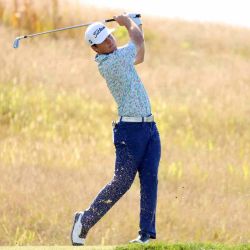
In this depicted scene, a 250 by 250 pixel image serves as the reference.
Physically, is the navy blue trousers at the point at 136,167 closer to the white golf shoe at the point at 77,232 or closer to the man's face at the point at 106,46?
the white golf shoe at the point at 77,232

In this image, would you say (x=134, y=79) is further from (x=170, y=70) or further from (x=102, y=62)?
(x=170, y=70)

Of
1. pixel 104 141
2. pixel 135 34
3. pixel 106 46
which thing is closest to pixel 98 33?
pixel 106 46

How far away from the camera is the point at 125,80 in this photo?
7383mm

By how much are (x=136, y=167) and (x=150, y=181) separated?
155 mm

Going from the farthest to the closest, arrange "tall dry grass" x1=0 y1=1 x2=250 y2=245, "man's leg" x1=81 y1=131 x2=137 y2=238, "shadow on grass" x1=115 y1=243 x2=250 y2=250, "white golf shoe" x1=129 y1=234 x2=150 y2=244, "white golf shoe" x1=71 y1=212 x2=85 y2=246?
"tall dry grass" x1=0 y1=1 x2=250 y2=245, "white golf shoe" x1=71 y1=212 x2=85 y2=246, "white golf shoe" x1=129 y1=234 x2=150 y2=244, "man's leg" x1=81 y1=131 x2=137 y2=238, "shadow on grass" x1=115 y1=243 x2=250 y2=250

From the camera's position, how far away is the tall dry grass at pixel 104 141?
10109 mm

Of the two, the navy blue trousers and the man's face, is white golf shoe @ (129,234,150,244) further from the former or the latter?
the man's face

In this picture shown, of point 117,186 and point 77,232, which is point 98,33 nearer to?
point 117,186

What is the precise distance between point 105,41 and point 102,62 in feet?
0.51

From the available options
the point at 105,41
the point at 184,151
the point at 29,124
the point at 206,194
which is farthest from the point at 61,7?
the point at 105,41

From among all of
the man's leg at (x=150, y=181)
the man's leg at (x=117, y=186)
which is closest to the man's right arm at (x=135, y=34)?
the man's leg at (x=150, y=181)

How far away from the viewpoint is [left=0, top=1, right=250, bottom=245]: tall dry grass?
33.2 feet

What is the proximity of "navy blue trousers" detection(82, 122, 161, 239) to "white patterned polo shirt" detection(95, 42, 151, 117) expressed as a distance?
0.11 metres

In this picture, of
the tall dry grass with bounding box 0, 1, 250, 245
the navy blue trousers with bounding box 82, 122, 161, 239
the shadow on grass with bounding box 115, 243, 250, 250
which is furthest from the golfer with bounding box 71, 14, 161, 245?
the tall dry grass with bounding box 0, 1, 250, 245
